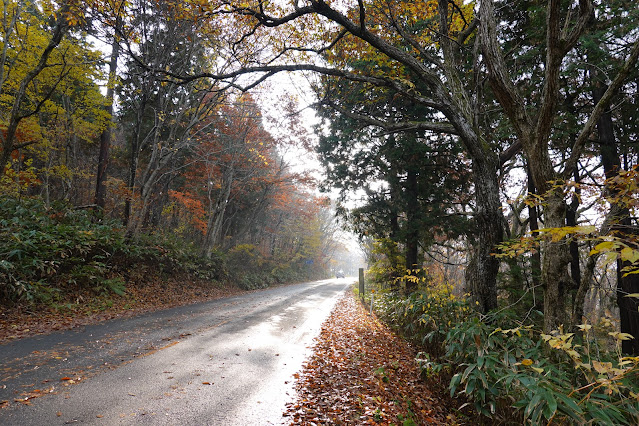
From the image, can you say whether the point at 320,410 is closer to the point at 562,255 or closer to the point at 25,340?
the point at 562,255

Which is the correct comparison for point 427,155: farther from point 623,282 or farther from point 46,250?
point 46,250

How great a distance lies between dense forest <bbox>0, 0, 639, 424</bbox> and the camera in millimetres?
3604

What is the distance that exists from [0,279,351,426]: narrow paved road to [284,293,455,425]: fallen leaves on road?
336 millimetres

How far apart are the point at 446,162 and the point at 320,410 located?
1054 centimetres

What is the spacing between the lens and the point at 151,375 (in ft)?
13.4

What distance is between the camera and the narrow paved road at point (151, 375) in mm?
3152

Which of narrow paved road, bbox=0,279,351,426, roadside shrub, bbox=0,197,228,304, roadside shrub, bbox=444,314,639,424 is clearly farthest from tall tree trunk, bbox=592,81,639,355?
roadside shrub, bbox=0,197,228,304

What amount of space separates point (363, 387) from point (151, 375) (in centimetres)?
301

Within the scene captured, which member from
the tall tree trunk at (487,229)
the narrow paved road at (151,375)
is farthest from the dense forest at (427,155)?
the narrow paved road at (151,375)

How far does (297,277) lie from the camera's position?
104 feet

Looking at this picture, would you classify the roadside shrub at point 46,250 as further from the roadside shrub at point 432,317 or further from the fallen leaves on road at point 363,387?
the roadside shrub at point 432,317

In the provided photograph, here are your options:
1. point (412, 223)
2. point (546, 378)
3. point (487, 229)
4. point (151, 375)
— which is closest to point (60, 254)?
point (151, 375)

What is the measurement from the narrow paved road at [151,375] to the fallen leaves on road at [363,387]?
0.34 m

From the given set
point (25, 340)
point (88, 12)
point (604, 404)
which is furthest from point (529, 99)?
point (25, 340)
